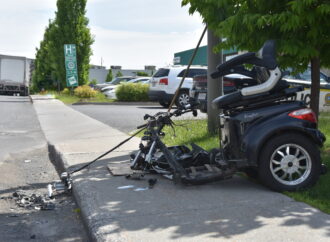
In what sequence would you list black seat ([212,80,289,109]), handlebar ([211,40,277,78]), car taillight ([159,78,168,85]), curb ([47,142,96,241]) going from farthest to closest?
car taillight ([159,78,168,85]) → black seat ([212,80,289,109]) → handlebar ([211,40,277,78]) → curb ([47,142,96,241])

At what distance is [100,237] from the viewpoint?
386 cm

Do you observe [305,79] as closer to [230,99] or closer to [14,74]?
[230,99]

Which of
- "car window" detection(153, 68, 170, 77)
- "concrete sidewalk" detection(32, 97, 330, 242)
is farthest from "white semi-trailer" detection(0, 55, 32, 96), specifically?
"concrete sidewalk" detection(32, 97, 330, 242)

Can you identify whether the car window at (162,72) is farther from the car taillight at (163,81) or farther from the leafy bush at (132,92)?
the leafy bush at (132,92)

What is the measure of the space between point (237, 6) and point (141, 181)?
2724 mm

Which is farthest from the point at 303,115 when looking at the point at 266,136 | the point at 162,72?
the point at 162,72

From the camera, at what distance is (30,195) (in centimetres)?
583

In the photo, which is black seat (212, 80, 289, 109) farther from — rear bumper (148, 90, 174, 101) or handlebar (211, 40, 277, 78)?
rear bumper (148, 90, 174, 101)

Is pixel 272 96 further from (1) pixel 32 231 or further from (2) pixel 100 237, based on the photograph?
(1) pixel 32 231

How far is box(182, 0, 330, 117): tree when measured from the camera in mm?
5508

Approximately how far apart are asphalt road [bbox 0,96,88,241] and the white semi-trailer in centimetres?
3193

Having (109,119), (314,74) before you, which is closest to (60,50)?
(109,119)

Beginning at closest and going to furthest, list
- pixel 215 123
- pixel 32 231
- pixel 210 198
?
pixel 32 231
pixel 210 198
pixel 215 123

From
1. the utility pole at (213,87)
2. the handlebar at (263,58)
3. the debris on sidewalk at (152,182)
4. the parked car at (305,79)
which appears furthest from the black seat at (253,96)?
the parked car at (305,79)
